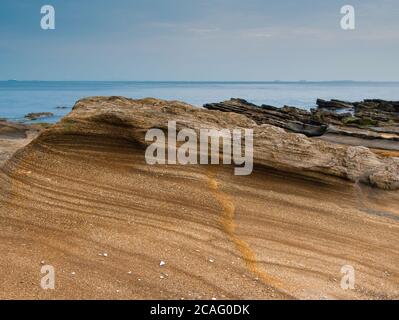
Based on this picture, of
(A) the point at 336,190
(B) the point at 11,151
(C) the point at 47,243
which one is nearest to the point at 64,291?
(C) the point at 47,243

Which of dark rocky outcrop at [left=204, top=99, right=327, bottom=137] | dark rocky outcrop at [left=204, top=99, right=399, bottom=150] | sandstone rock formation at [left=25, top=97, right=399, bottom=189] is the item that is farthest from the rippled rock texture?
dark rocky outcrop at [left=204, top=99, right=327, bottom=137]

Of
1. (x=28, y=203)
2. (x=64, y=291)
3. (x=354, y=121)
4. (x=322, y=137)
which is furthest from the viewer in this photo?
(x=354, y=121)

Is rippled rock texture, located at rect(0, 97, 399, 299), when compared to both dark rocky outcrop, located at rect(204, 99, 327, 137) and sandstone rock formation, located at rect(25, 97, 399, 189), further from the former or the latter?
dark rocky outcrop, located at rect(204, 99, 327, 137)

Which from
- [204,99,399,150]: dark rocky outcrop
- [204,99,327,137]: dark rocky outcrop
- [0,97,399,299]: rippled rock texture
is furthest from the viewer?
[204,99,327,137]: dark rocky outcrop

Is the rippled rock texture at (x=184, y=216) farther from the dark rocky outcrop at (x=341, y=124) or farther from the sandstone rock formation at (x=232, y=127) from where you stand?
the dark rocky outcrop at (x=341, y=124)

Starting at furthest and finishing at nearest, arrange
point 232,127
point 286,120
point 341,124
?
1. point 286,120
2. point 341,124
3. point 232,127

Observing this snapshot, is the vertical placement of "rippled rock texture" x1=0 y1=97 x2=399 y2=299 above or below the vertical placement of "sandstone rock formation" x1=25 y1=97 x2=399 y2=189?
below

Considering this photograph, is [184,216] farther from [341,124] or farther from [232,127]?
[341,124]

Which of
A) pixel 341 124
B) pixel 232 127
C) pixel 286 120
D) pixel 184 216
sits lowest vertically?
pixel 184 216

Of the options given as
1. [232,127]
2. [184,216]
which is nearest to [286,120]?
[232,127]
